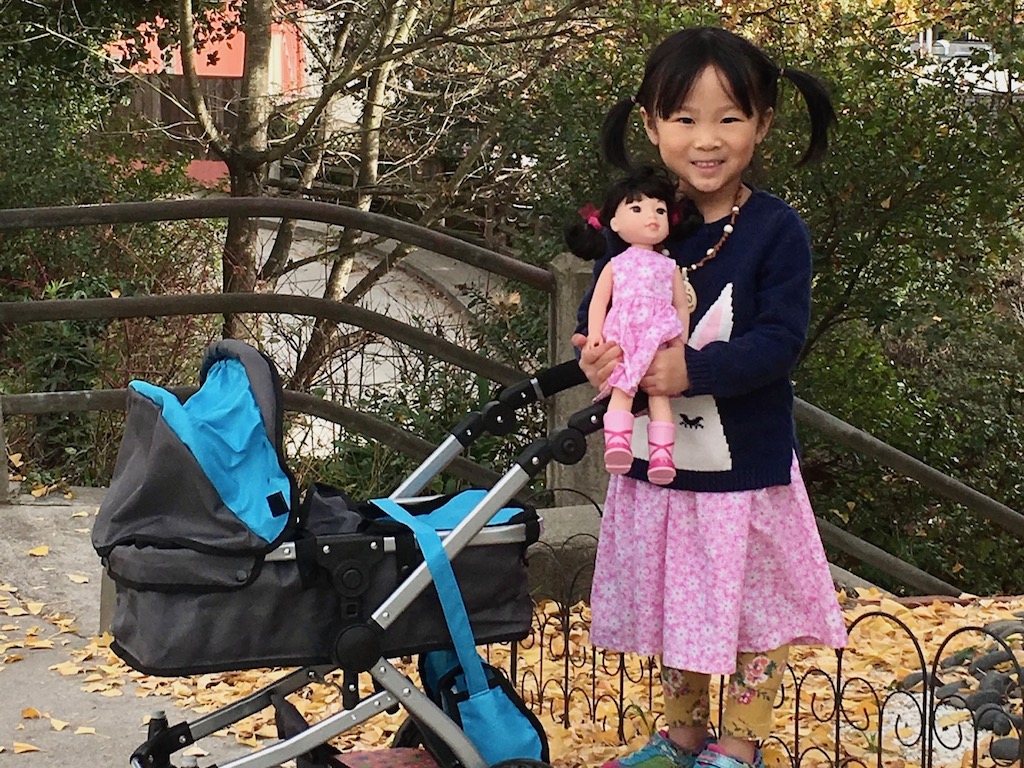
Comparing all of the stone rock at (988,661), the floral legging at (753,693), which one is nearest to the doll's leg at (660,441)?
the floral legging at (753,693)

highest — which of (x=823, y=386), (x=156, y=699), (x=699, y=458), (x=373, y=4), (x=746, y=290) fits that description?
(x=373, y=4)

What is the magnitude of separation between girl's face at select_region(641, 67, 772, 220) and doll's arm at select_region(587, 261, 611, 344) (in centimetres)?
24

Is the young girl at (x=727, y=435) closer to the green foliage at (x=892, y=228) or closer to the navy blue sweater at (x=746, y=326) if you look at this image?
the navy blue sweater at (x=746, y=326)

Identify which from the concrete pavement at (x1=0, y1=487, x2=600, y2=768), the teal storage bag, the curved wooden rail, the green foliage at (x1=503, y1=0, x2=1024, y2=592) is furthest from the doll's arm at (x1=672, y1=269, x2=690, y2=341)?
the green foliage at (x1=503, y1=0, x2=1024, y2=592)

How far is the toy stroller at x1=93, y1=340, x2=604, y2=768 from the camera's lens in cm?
253

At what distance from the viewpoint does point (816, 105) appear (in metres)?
2.85

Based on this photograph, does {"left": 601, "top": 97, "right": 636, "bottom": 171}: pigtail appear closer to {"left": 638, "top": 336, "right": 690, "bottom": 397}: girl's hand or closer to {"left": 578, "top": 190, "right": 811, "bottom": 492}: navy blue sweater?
{"left": 578, "top": 190, "right": 811, "bottom": 492}: navy blue sweater

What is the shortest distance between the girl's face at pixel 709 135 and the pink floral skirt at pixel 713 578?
1.93 feet

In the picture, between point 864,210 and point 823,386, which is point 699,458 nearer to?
point 864,210

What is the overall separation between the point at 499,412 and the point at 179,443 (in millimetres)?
685

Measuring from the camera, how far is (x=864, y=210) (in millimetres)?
5895

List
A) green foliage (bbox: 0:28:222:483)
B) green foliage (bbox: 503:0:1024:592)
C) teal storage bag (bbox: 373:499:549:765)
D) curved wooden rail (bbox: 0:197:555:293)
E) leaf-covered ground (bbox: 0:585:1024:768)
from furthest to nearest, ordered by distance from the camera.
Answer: green foliage (bbox: 0:28:222:483) → green foliage (bbox: 503:0:1024:592) → curved wooden rail (bbox: 0:197:555:293) → leaf-covered ground (bbox: 0:585:1024:768) → teal storage bag (bbox: 373:499:549:765)

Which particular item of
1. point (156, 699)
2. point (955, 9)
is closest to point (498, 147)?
point (955, 9)

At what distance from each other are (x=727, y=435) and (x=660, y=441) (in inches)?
8.3
